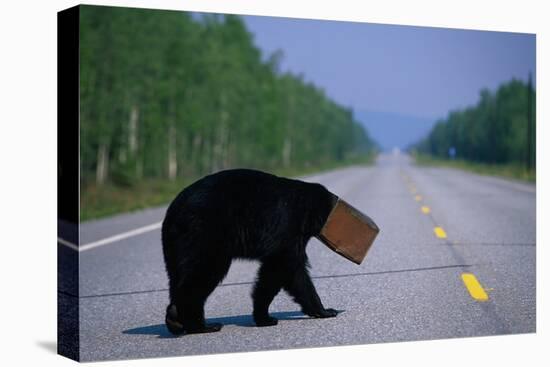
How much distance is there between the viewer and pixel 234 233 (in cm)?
528

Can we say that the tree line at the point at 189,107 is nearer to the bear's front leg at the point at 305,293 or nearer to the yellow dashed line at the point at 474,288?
the yellow dashed line at the point at 474,288

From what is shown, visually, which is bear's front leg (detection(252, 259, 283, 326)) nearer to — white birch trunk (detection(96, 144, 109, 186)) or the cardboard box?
the cardboard box

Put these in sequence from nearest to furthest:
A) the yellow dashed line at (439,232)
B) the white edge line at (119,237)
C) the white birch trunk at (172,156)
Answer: the white edge line at (119,237) < the yellow dashed line at (439,232) < the white birch trunk at (172,156)

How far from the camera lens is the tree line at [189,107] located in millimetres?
12422

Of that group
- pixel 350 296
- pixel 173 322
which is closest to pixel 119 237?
pixel 350 296

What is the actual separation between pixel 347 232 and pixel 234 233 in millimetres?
999

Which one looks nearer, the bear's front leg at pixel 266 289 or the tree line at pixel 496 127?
the bear's front leg at pixel 266 289

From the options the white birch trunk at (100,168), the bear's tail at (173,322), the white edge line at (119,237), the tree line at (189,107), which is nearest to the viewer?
the bear's tail at (173,322)

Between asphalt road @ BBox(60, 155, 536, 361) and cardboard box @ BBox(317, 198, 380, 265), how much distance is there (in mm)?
676

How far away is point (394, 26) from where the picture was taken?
22.8 ft

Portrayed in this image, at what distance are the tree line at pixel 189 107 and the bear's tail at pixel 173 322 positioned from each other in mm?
3743

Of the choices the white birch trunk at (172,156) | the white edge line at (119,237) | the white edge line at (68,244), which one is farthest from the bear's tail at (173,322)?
the white birch trunk at (172,156)

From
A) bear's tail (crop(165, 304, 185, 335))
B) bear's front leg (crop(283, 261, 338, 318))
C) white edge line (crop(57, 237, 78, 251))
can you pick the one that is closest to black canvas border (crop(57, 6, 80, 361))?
white edge line (crop(57, 237, 78, 251))

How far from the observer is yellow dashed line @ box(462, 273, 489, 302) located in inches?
265
